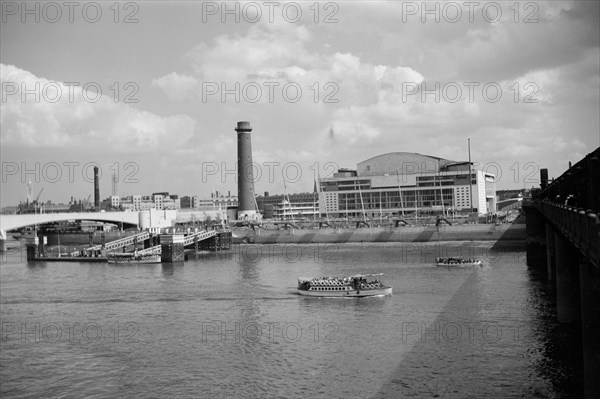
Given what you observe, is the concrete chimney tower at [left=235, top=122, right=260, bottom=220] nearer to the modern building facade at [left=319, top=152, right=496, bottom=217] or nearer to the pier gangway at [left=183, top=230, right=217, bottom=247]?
the modern building facade at [left=319, top=152, right=496, bottom=217]

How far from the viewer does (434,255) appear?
86.6 m

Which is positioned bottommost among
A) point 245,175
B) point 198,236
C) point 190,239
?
point 190,239

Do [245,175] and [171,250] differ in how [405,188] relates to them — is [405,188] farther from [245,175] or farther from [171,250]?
[171,250]

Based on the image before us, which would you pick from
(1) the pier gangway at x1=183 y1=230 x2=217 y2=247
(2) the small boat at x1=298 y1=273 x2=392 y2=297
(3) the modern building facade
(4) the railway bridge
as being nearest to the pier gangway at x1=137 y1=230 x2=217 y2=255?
(1) the pier gangway at x1=183 y1=230 x2=217 y2=247

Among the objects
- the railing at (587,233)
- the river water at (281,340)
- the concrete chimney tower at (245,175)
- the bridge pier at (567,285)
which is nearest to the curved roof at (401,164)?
the concrete chimney tower at (245,175)

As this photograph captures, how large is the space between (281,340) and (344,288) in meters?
15.8

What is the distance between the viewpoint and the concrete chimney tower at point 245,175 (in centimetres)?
15138

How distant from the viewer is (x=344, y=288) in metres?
49.8

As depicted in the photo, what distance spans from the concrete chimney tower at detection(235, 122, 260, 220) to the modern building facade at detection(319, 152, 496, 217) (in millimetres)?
22005

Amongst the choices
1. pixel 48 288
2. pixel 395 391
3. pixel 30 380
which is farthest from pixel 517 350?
pixel 48 288

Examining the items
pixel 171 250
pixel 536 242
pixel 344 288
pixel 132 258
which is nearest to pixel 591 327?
pixel 344 288

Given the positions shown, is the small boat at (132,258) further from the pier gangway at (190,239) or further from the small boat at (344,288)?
the small boat at (344,288)

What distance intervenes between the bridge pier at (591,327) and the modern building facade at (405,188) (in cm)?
13053

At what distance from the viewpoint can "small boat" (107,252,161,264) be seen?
8959cm
